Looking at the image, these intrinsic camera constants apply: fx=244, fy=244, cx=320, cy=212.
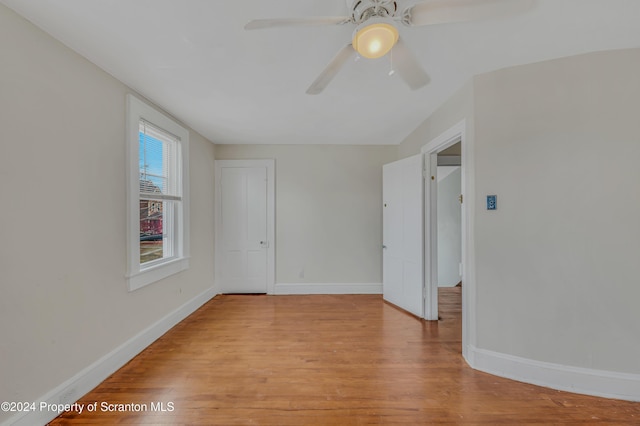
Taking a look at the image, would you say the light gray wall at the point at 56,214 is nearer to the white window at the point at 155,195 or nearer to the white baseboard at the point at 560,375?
the white window at the point at 155,195

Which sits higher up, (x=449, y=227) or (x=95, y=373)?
(x=449, y=227)

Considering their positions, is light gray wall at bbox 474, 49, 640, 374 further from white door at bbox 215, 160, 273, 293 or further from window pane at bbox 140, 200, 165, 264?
window pane at bbox 140, 200, 165, 264

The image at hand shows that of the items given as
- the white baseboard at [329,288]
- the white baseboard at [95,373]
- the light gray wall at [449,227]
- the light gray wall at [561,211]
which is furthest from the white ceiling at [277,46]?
the light gray wall at [449,227]

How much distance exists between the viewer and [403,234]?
310 cm

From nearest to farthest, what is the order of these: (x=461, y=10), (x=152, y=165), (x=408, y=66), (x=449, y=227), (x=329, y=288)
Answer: (x=461, y=10)
(x=408, y=66)
(x=152, y=165)
(x=329, y=288)
(x=449, y=227)

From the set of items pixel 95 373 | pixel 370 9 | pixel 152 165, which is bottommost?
pixel 95 373

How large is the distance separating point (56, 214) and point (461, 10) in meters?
2.35

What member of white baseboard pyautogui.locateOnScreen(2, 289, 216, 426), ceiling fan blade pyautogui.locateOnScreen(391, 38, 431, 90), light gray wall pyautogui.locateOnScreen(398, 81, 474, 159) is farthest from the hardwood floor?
ceiling fan blade pyautogui.locateOnScreen(391, 38, 431, 90)

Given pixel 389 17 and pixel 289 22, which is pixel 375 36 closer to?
Result: pixel 389 17

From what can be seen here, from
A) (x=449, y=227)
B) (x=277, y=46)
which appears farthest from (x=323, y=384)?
(x=449, y=227)

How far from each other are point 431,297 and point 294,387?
1840mm

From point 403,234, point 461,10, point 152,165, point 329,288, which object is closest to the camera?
point 461,10

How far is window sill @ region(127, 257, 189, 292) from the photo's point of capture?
206 cm

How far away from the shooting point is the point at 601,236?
164cm
